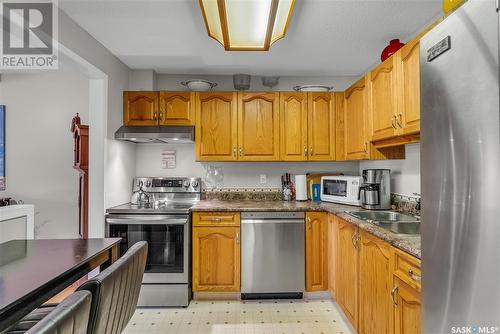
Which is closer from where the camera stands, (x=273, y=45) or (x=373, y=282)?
(x=373, y=282)

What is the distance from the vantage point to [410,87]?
1.82 metres

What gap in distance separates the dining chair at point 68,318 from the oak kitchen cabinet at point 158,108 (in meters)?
2.37

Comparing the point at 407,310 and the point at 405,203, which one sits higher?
the point at 405,203

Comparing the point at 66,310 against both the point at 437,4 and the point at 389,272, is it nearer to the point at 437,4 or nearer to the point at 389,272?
the point at 389,272

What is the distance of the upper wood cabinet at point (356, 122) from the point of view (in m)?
2.52

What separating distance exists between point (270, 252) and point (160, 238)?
1050 mm

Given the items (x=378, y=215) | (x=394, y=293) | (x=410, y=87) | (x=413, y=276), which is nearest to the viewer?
(x=413, y=276)

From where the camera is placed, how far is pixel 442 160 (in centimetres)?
92

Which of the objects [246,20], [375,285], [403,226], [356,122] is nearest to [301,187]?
[356,122]

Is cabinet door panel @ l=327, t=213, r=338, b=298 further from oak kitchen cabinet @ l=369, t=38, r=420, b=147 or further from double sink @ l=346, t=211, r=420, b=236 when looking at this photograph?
oak kitchen cabinet @ l=369, t=38, r=420, b=147

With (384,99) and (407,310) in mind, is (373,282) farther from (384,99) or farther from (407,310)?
(384,99)

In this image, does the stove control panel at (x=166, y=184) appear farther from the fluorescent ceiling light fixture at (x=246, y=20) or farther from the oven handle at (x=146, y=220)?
the fluorescent ceiling light fixture at (x=246, y=20)

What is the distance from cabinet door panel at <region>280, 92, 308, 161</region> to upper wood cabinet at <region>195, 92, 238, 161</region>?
0.52 m

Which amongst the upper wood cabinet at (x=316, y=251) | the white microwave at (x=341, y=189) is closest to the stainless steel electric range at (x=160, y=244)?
the upper wood cabinet at (x=316, y=251)
